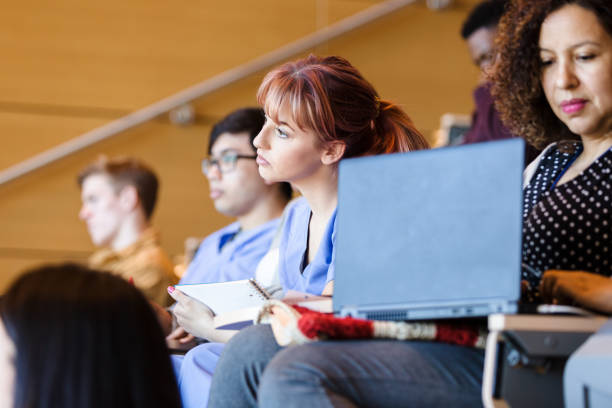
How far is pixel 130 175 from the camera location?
3105 millimetres

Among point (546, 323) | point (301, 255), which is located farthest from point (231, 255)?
point (546, 323)

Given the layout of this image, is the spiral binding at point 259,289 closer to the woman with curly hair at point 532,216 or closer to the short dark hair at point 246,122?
the woman with curly hair at point 532,216

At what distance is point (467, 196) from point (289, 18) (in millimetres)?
2607

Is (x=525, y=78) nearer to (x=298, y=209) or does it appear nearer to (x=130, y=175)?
(x=298, y=209)

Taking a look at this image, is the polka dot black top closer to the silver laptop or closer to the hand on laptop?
the hand on laptop

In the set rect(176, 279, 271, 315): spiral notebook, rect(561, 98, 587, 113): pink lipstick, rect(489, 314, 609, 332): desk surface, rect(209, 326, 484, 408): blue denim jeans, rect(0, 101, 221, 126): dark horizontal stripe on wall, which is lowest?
rect(209, 326, 484, 408): blue denim jeans

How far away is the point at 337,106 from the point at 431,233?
614mm

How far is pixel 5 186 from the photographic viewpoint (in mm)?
3236

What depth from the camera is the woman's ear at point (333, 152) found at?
1569mm

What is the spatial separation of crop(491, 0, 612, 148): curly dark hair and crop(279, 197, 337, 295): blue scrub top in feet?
1.39

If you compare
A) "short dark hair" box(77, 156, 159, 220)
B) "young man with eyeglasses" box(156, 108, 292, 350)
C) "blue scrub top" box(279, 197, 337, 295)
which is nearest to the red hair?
"blue scrub top" box(279, 197, 337, 295)

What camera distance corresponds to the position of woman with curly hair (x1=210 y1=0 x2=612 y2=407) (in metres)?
1.03

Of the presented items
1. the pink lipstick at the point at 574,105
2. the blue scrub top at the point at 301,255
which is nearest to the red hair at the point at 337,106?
the blue scrub top at the point at 301,255

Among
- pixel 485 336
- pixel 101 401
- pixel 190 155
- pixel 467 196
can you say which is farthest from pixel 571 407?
pixel 190 155
